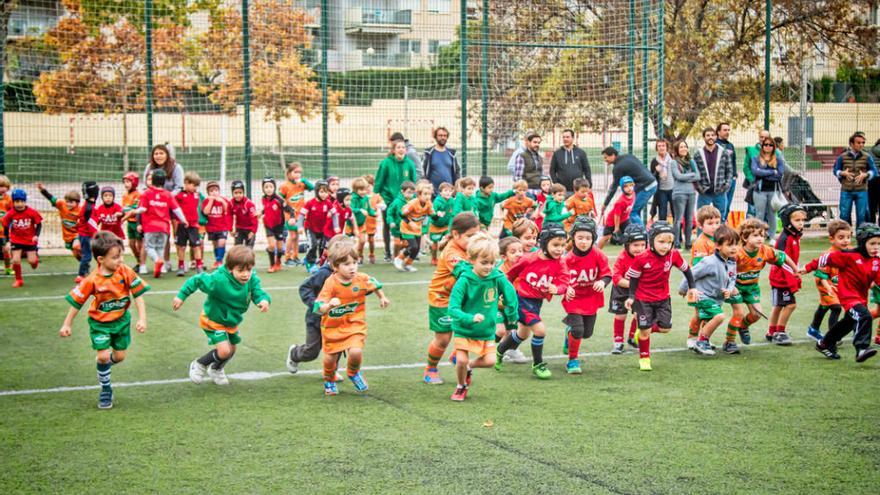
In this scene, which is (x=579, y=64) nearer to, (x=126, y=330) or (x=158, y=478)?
(x=126, y=330)

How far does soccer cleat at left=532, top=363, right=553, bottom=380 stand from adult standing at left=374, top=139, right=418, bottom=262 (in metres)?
7.98

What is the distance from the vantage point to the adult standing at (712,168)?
1734cm

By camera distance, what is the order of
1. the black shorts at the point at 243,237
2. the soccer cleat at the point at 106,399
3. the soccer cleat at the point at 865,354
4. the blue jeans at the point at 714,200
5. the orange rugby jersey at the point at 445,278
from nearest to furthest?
the soccer cleat at the point at 106,399 → the orange rugby jersey at the point at 445,278 → the soccer cleat at the point at 865,354 → the black shorts at the point at 243,237 → the blue jeans at the point at 714,200

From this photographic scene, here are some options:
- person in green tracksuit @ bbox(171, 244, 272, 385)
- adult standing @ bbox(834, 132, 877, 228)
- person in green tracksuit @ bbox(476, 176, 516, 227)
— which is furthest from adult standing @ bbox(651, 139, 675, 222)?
person in green tracksuit @ bbox(171, 244, 272, 385)

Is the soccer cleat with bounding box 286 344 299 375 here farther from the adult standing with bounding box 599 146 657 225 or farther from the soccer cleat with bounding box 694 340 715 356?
the adult standing with bounding box 599 146 657 225

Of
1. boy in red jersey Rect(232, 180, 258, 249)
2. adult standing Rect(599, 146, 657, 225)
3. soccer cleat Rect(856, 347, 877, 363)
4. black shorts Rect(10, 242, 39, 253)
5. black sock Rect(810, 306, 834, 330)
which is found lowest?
soccer cleat Rect(856, 347, 877, 363)

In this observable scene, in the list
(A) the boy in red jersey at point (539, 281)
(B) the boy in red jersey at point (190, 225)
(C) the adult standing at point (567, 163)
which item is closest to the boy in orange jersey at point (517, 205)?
(C) the adult standing at point (567, 163)

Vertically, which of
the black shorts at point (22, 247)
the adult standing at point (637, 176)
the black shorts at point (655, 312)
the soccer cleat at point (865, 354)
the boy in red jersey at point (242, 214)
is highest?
the adult standing at point (637, 176)

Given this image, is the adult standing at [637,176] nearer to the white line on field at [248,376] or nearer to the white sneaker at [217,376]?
the white line on field at [248,376]

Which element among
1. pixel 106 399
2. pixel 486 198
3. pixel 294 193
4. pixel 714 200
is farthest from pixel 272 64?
pixel 106 399

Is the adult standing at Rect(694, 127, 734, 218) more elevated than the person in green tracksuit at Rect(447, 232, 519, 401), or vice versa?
the adult standing at Rect(694, 127, 734, 218)

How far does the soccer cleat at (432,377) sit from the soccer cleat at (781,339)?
A: 3.79m

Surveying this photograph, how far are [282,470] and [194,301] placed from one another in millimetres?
7152

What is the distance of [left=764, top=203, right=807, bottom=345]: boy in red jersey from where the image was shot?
392 inches
